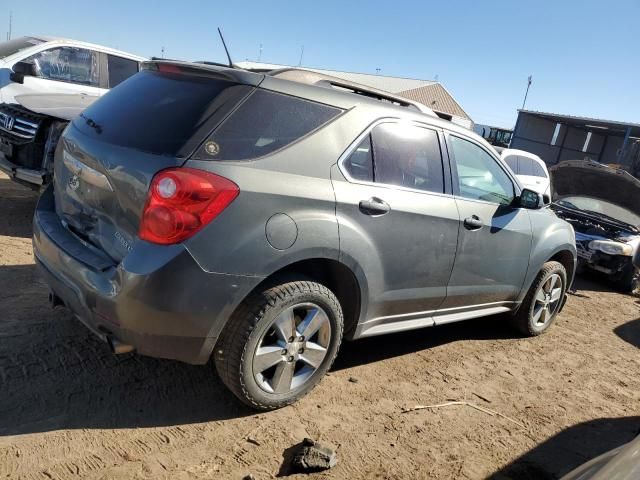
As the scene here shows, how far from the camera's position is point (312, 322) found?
294cm

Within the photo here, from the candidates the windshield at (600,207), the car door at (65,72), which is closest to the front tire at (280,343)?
the car door at (65,72)

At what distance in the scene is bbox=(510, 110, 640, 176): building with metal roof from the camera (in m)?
29.5

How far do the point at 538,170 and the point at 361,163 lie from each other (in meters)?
9.55

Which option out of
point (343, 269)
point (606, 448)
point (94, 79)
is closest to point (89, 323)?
point (343, 269)

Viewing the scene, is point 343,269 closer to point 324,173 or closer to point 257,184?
point 324,173

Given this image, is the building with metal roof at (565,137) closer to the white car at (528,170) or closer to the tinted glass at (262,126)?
the white car at (528,170)

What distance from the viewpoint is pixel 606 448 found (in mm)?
3285

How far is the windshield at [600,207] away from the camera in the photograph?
8.33 m

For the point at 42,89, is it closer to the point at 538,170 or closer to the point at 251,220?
the point at 251,220

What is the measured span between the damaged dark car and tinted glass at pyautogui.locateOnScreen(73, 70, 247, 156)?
6.77 m

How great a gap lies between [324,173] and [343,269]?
0.57 metres

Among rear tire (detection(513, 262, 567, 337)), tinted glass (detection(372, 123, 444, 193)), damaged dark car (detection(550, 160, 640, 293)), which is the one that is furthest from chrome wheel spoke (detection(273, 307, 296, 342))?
damaged dark car (detection(550, 160, 640, 293))

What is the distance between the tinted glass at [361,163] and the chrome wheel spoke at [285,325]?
867mm

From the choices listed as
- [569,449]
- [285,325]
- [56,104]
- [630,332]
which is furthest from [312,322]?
[56,104]
